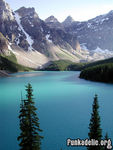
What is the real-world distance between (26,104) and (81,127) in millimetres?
13540

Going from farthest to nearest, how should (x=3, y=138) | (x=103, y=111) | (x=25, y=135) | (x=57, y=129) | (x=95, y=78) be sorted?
(x=95, y=78) < (x=103, y=111) < (x=57, y=129) < (x=3, y=138) < (x=25, y=135)

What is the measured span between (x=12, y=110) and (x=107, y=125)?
1875cm

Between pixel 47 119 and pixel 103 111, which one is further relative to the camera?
pixel 103 111

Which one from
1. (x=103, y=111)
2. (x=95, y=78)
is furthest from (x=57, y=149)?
(x=95, y=78)

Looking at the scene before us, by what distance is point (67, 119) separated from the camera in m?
25.9

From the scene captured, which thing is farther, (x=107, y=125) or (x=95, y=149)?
(x=107, y=125)

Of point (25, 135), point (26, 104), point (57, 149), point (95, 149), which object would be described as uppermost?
point (26, 104)

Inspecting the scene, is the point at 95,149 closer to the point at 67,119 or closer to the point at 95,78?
the point at 67,119

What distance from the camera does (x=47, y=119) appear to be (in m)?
26.1

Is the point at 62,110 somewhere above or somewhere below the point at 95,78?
below

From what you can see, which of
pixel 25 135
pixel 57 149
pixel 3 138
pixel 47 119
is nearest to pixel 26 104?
pixel 25 135

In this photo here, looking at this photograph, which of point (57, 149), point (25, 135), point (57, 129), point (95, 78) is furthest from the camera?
point (95, 78)

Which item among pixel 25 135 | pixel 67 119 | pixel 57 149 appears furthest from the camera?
pixel 67 119

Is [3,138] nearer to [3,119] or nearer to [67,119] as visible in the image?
[3,119]
